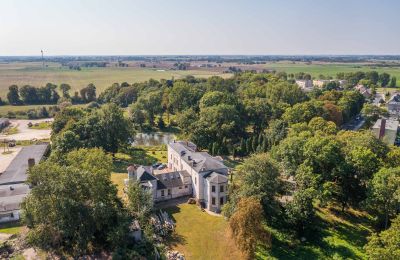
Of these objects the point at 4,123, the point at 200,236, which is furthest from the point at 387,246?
the point at 4,123

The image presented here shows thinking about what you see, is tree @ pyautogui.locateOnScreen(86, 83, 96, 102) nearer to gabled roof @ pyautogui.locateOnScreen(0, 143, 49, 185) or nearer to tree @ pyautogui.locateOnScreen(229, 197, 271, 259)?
gabled roof @ pyautogui.locateOnScreen(0, 143, 49, 185)

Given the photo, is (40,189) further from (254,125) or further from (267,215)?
(254,125)

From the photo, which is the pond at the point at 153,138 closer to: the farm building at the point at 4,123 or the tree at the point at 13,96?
the farm building at the point at 4,123

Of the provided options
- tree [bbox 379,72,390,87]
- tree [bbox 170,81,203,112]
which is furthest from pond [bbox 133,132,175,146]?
tree [bbox 379,72,390,87]

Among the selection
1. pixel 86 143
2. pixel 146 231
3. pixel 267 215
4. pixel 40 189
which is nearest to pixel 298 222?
pixel 267 215

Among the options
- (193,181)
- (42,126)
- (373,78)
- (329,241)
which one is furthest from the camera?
(373,78)

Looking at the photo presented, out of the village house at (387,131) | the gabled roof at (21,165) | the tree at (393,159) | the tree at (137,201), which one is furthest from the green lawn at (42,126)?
the village house at (387,131)

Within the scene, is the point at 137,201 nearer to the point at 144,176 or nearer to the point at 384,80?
the point at 144,176
